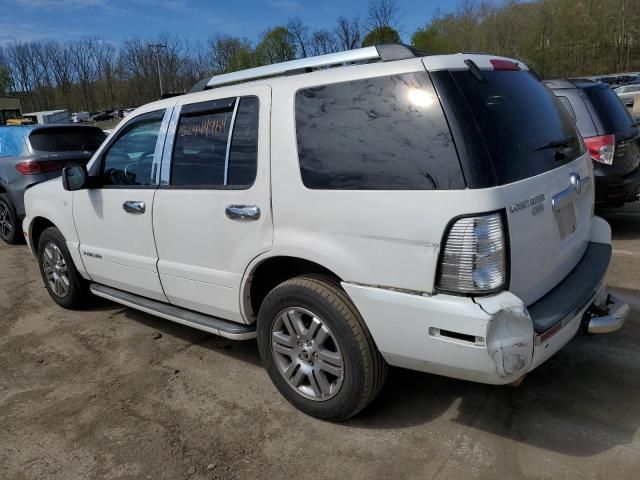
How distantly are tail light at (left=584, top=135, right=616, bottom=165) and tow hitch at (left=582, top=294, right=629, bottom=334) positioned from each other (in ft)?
10.7

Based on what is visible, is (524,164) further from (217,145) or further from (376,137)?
(217,145)

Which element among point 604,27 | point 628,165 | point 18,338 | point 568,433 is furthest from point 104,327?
point 604,27

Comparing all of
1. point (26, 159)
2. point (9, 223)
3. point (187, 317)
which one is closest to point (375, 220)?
point (187, 317)

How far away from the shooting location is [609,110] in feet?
19.0

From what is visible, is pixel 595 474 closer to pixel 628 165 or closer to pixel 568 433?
pixel 568 433

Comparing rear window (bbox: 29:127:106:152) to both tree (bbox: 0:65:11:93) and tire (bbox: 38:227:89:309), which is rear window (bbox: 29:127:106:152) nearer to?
tire (bbox: 38:227:89:309)

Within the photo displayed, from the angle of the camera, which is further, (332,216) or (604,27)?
(604,27)

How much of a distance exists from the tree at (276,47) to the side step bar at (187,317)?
161ft

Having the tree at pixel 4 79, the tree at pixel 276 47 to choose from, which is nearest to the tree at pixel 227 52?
the tree at pixel 276 47

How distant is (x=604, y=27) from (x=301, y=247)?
83.1 meters

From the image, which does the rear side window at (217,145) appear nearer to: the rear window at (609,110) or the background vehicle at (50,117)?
the rear window at (609,110)

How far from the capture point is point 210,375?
3.62 m

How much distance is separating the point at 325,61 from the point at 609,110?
4309 millimetres

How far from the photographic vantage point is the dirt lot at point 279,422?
259cm
